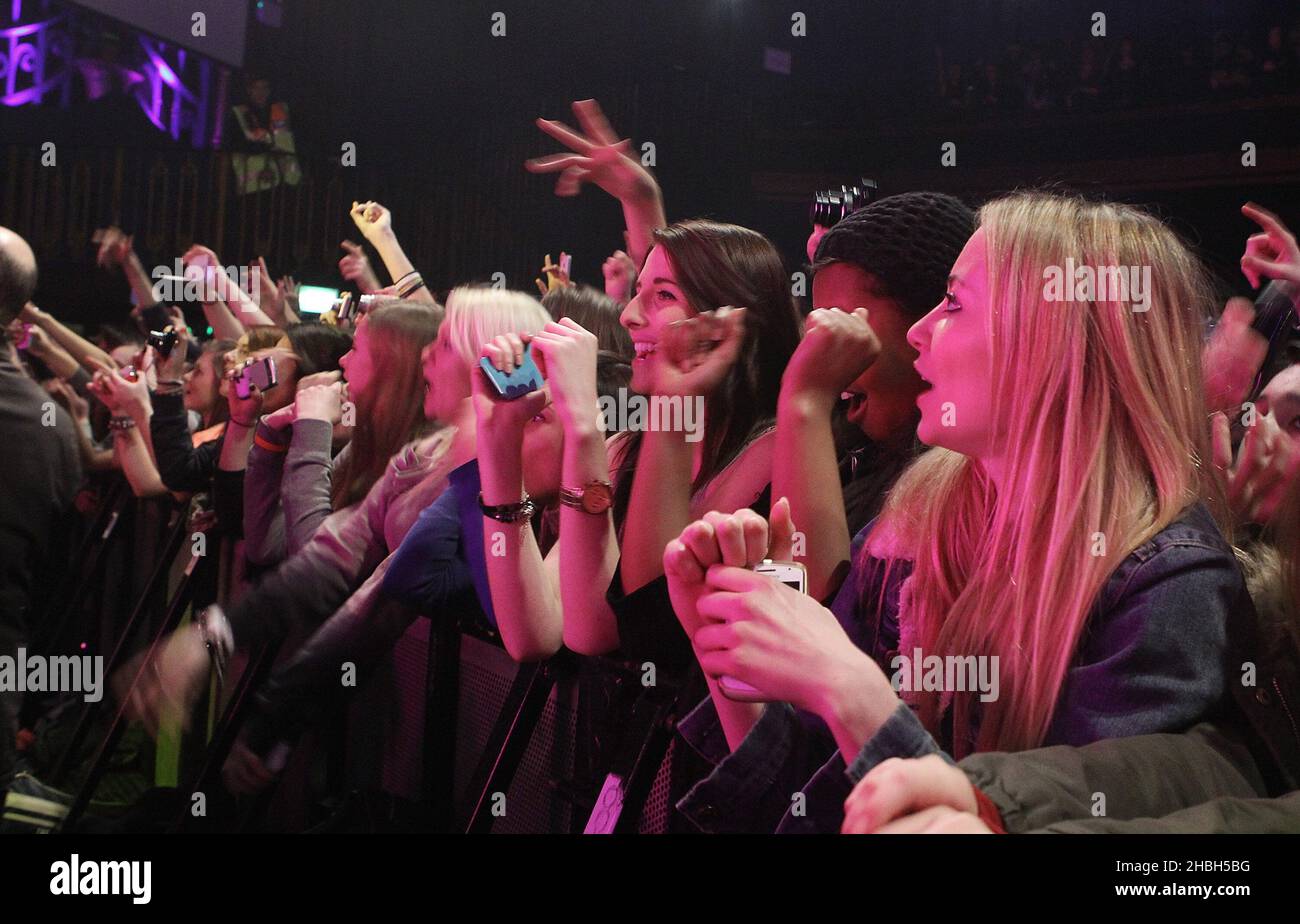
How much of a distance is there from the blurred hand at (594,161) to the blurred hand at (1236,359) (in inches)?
41.4

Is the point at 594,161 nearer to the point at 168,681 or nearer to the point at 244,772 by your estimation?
the point at 244,772

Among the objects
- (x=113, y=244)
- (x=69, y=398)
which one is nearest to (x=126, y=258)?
(x=113, y=244)

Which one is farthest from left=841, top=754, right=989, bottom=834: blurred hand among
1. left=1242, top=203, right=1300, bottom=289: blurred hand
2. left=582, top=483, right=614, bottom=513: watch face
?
left=1242, top=203, right=1300, bottom=289: blurred hand

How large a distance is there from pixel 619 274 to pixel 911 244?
2.94ft

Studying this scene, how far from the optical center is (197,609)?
3.20m

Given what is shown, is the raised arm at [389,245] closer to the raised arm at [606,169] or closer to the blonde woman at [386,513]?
the blonde woman at [386,513]

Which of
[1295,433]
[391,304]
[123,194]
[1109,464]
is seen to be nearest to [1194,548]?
[1109,464]

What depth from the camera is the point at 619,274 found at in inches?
98.3

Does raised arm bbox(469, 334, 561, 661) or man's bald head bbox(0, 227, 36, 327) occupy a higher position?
man's bald head bbox(0, 227, 36, 327)

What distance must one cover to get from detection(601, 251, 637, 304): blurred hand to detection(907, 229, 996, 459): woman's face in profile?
1.19m

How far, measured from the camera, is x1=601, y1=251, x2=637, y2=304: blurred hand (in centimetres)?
249

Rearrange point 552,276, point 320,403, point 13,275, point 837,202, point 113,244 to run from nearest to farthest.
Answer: point 837,202, point 552,276, point 13,275, point 320,403, point 113,244

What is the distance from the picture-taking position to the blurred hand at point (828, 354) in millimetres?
1628

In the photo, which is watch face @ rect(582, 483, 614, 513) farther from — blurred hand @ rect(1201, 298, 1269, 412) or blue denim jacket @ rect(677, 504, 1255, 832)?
blurred hand @ rect(1201, 298, 1269, 412)
